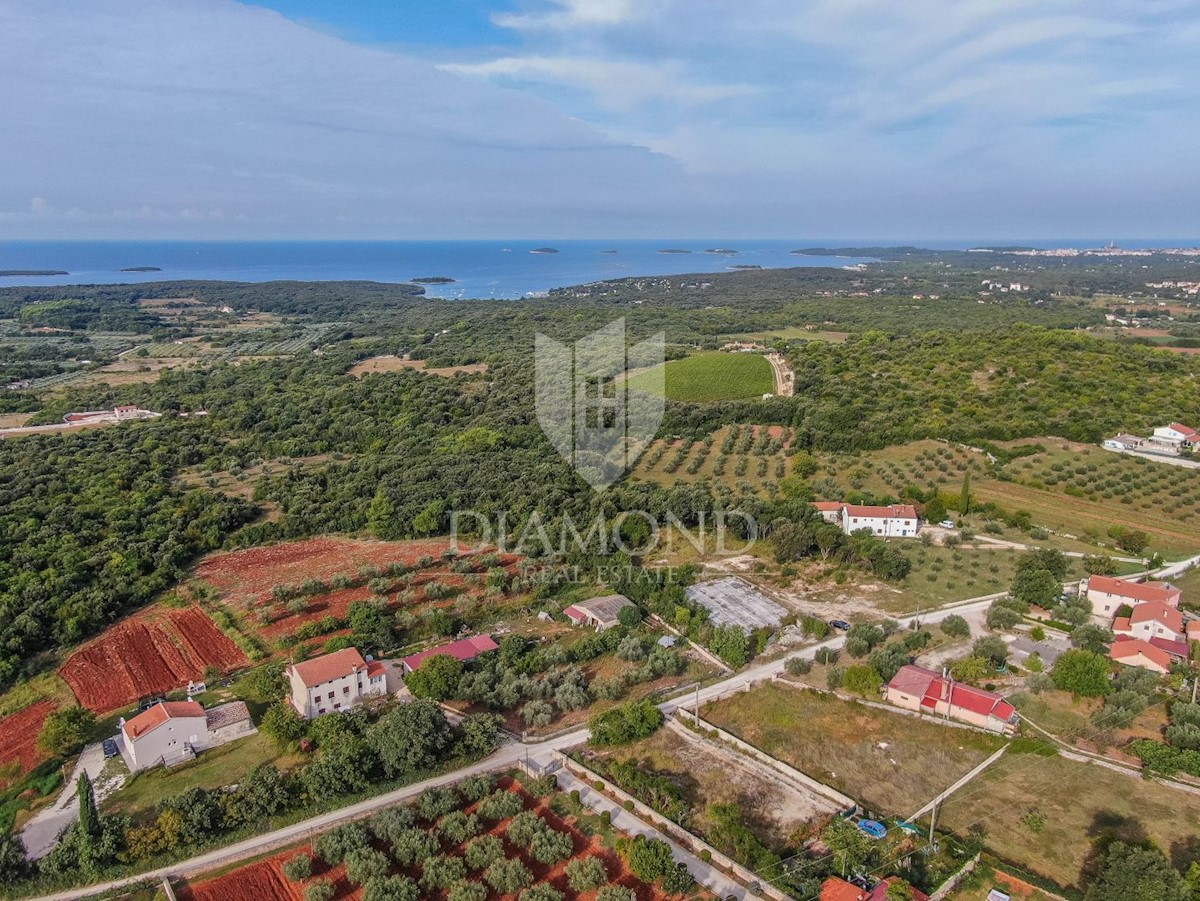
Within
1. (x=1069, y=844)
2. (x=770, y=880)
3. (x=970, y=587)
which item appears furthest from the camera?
(x=970, y=587)

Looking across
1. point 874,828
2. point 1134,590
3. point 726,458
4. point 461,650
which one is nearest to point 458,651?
point 461,650

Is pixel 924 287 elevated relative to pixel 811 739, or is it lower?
elevated

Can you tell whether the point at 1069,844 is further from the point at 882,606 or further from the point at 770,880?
the point at 882,606

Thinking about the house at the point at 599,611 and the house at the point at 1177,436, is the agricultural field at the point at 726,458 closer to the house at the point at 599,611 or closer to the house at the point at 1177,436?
the house at the point at 599,611

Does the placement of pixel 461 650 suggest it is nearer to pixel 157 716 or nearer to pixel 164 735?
pixel 164 735

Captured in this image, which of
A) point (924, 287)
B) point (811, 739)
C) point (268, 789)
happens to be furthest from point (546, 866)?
point (924, 287)

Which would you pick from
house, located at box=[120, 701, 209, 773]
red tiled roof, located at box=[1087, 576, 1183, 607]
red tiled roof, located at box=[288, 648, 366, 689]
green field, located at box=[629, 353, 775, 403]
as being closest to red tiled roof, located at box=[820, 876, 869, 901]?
red tiled roof, located at box=[288, 648, 366, 689]

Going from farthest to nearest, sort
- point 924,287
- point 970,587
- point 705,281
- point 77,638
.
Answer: point 705,281, point 924,287, point 970,587, point 77,638

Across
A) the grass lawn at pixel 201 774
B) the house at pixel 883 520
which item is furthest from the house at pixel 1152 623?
the grass lawn at pixel 201 774
